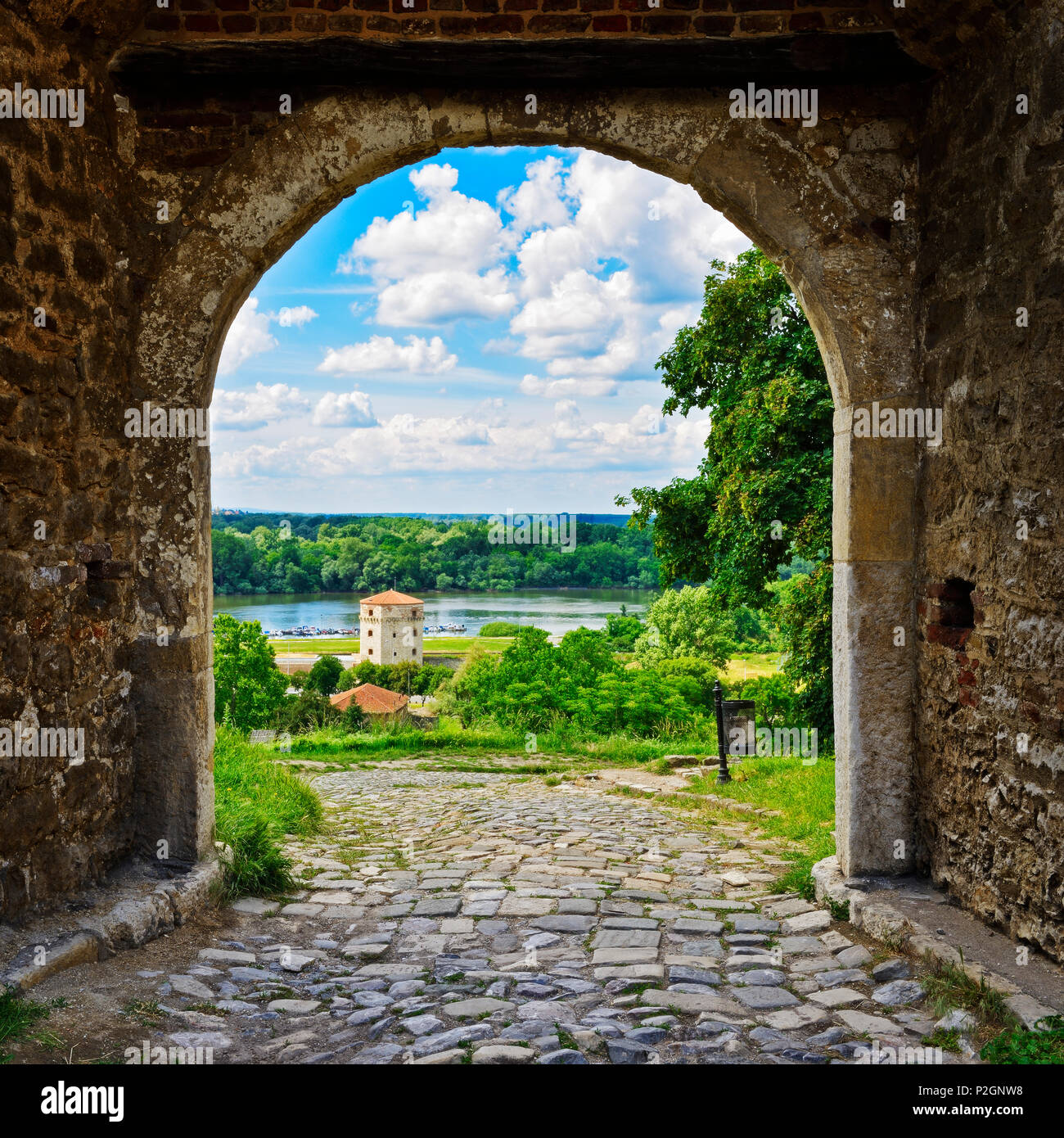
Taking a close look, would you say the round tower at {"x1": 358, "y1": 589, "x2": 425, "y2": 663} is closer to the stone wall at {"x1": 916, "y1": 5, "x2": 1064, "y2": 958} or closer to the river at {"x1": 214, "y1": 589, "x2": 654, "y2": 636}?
the river at {"x1": 214, "y1": 589, "x2": 654, "y2": 636}

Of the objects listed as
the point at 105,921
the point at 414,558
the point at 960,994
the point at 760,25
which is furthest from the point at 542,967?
the point at 414,558

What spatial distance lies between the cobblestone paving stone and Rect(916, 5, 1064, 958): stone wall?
0.58 meters

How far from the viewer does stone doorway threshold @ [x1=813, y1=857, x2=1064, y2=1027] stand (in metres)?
2.65

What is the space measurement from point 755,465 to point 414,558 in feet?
93.1

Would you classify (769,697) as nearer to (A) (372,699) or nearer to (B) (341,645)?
(A) (372,699)

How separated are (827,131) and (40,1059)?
13.5 feet

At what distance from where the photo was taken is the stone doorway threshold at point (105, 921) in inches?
112

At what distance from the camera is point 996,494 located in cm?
323

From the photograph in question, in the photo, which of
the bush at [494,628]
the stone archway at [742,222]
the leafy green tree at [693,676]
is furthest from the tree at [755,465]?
the bush at [494,628]

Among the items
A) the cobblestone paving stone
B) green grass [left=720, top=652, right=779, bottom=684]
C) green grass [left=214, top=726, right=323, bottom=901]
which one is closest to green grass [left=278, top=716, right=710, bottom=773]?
green grass [left=214, top=726, right=323, bottom=901]

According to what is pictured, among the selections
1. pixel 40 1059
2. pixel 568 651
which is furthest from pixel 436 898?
pixel 568 651

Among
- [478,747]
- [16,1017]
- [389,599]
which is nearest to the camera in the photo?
[16,1017]

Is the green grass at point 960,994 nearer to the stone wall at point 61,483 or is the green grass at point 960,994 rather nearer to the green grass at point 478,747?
the stone wall at point 61,483

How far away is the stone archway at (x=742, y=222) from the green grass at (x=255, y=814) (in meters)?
0.41
